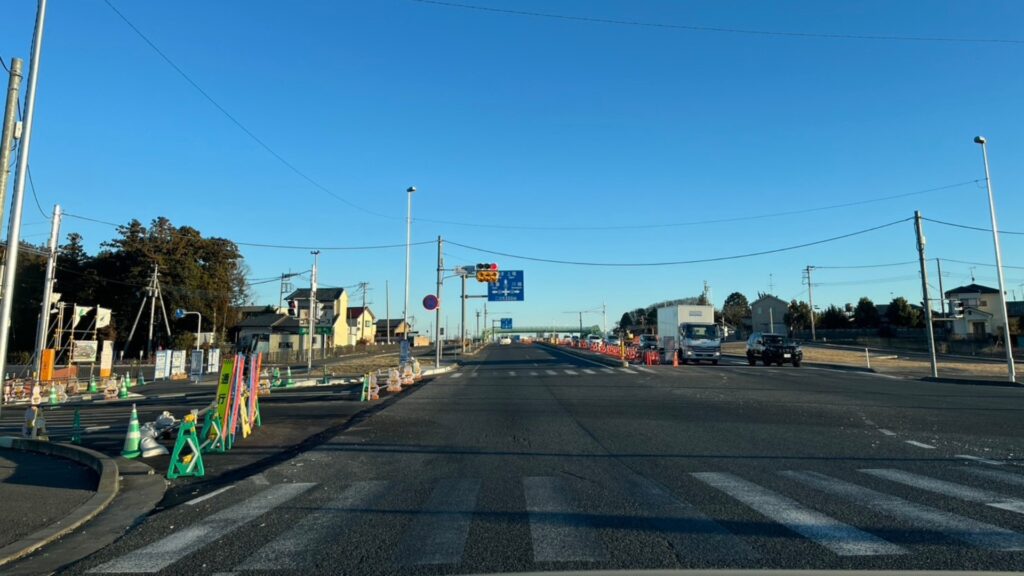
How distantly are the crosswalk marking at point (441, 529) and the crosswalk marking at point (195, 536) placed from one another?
1.76 meters

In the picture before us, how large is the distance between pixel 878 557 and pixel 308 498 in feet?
18.5

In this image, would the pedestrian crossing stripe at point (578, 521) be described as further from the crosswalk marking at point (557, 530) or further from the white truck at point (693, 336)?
the white truck at point (693, 336)

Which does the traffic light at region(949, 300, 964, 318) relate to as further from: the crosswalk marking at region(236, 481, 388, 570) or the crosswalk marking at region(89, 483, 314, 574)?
the crosswalk marking at region(89, 483, 314, 574)

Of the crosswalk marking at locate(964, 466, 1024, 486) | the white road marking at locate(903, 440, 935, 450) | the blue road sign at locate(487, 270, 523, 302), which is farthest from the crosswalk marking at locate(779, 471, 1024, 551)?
the blue road sign at locate(487, 270, 523, 302)

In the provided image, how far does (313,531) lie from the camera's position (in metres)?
5.61

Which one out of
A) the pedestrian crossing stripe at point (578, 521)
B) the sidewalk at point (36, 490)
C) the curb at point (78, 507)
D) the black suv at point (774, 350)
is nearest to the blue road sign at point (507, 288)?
the black suv at point (774, 350)

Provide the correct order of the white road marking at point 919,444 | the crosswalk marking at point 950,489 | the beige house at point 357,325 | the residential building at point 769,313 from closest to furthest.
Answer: the crosswalk marking at point 950,489
the white road marking at point 919,444
the residential building at point 769,313
the beige house at point 357,325

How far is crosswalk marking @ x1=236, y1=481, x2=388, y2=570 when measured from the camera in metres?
4.77

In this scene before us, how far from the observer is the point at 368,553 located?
4.93 meters

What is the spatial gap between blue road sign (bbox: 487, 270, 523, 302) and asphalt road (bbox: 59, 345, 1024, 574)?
32.4 metres

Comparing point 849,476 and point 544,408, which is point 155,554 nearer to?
point 849,476

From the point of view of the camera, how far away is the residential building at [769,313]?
10125 centimetres

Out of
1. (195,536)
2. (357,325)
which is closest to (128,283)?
(357,325)

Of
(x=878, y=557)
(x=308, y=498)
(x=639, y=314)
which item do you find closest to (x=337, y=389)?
(x=308, y=498)
